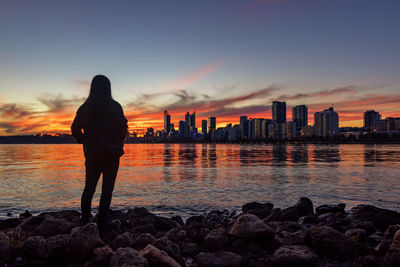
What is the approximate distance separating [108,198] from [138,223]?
7.91ft

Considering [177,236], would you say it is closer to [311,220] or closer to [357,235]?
[357,235]

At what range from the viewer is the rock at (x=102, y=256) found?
4906 millimetres

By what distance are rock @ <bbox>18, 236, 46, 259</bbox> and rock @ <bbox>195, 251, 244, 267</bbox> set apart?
275 cm

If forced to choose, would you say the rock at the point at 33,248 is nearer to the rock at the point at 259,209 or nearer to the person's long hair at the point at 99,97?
the person's long hair at the point at 99,97

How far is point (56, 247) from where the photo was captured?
5.21 m

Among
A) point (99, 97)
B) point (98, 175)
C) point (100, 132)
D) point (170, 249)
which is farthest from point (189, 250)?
point (99, 97)

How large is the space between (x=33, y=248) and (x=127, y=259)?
1.94 m

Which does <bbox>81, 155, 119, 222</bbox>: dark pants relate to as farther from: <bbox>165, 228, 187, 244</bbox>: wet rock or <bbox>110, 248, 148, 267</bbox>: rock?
<bbox>110, 248, 148, 267</bbox>: rock

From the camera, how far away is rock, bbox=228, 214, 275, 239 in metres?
6.12

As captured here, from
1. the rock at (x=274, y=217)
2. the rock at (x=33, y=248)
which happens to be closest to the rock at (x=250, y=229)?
the rock at (x=274, y=217)

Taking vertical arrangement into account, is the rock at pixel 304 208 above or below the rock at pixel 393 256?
below

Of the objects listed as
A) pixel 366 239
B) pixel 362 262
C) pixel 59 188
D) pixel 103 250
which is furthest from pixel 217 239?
pixel 59 188

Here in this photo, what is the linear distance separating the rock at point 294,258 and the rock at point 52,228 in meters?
4.82

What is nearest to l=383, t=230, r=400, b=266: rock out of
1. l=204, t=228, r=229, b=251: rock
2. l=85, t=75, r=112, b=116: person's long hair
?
l=204, t=228, r=229, b=251: rock
